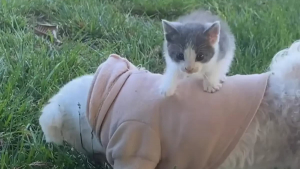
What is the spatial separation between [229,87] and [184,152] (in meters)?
0.24

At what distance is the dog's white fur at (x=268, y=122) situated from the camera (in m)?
1.78

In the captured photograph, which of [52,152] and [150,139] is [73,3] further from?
[150,139]

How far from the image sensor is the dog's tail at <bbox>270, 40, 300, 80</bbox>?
1.83 m

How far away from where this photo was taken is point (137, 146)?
5.68 ft

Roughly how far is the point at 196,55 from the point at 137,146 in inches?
12.8

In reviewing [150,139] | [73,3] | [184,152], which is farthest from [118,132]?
[73,3]

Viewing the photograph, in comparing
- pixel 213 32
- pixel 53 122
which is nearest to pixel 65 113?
pixel 53 122

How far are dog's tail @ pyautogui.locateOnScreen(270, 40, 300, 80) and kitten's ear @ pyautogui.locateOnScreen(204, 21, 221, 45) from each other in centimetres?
23

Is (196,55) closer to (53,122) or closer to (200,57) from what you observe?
(200,57)

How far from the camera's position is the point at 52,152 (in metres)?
1.95

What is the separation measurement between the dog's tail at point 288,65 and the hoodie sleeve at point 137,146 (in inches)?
17.7

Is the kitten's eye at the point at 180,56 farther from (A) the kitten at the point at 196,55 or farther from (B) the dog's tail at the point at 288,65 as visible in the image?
(B) the dog's tail at the point at 288,65

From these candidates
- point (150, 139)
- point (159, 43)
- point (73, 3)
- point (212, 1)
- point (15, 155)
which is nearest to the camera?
point (150, 139)

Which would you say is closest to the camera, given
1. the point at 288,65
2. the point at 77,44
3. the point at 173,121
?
the point at 173,121
